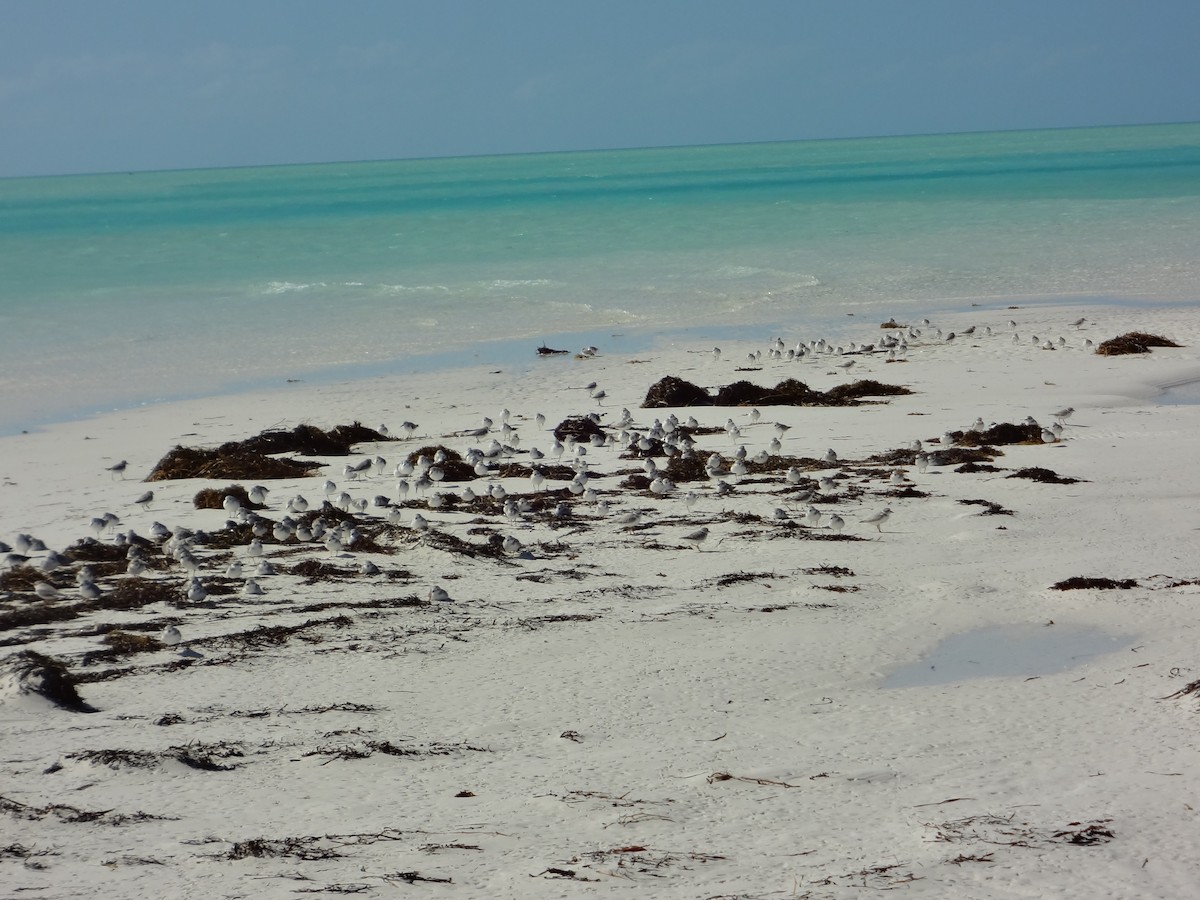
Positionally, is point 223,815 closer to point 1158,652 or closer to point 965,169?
point 1158,652

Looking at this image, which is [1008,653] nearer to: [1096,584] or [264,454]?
[1096,584]

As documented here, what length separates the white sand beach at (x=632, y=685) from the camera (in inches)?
177

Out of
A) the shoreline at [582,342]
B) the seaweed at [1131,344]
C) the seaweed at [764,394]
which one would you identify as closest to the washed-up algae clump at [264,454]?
the seaweed at [764,394]

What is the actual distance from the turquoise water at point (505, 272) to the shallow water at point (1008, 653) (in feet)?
40.8

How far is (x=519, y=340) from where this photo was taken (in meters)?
22.1

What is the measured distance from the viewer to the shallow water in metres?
6.50

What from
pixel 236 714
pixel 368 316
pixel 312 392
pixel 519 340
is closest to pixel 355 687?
pixel 236 714

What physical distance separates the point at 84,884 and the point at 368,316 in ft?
71.2

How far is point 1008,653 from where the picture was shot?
6789 millimetres

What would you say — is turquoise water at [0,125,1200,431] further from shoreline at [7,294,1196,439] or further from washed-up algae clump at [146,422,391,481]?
washed-up algae clump at [146,422,391,481]

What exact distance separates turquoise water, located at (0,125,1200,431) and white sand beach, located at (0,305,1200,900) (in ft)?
29.6

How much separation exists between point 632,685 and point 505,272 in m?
27.8

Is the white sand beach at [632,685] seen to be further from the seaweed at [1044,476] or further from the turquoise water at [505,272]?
the turquoise water at [505,272]

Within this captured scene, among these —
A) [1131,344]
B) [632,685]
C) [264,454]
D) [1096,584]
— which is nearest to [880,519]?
[1096,584]
